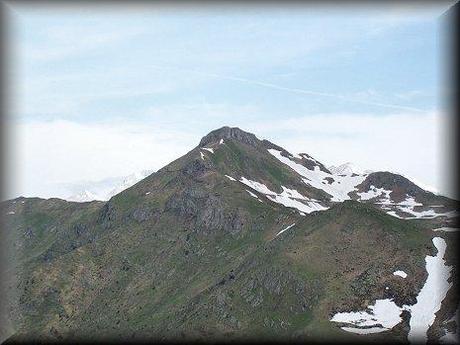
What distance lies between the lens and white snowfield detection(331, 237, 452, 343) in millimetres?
127969

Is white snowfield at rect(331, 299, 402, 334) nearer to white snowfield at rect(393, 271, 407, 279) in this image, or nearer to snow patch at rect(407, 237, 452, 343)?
snow patch at rect(407, 237, 452, 343)

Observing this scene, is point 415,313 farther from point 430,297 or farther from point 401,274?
point 401,274

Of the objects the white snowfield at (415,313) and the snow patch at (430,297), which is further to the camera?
the white snowfield at (415,313)

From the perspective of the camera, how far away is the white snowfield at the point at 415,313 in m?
128

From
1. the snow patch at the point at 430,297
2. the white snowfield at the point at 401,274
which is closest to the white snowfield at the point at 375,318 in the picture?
the snow patch at the point at 430,297

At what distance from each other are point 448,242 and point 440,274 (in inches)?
980

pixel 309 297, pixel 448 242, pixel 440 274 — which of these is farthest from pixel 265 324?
pixel 448 242

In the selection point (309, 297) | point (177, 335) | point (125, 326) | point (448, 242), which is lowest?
point (125, 326)

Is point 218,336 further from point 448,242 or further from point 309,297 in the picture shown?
point 448,242

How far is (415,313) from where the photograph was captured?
134 meters

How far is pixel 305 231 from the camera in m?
188

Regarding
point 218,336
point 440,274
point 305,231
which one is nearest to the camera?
point 440,274

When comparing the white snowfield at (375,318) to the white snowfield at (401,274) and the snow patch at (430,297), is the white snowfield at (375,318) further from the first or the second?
the white snowfield at (401,274)

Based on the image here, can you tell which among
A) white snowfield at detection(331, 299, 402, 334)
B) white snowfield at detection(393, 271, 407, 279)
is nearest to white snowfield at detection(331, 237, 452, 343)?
white snowfield at detection(331, 299, 402, 334)
